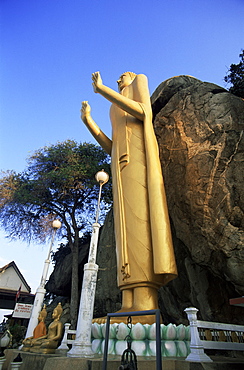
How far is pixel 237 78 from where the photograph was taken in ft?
33.8

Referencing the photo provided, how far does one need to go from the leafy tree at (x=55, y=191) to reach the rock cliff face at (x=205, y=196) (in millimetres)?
6323

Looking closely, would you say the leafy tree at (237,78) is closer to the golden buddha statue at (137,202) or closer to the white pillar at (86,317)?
the golden buddha statue at (137,202)

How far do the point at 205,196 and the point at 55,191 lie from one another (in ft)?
30.5

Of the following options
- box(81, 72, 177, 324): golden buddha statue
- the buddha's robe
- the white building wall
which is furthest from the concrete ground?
the white building wall

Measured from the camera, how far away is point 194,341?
3576 millimetres

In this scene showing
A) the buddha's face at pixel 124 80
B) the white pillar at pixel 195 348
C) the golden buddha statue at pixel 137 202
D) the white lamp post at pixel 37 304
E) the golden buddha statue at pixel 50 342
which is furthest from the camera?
the white lamp post at pixel 37 304

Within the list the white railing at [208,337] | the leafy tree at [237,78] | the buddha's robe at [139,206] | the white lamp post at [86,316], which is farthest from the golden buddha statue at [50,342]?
the leafy tree at [237,78]

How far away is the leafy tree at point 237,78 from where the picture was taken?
385 inches

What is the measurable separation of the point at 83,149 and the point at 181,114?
27.4ft

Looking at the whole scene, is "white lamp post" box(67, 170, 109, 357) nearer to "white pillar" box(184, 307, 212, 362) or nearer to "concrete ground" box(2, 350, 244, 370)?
"concrete ground" box(2, 350, 244, 370)

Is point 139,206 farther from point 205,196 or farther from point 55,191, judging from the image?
point 55,191

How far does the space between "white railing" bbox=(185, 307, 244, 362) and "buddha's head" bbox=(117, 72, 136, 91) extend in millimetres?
5728

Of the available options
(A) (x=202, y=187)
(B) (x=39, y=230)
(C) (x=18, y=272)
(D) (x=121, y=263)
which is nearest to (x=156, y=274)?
(D) (x=121, y=263)

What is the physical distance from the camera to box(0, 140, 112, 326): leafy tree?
1346 centimetres
